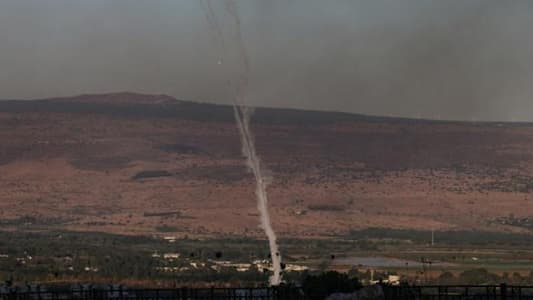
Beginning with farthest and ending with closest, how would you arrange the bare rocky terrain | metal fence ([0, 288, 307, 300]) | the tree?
the bare rocky terrain
the tree
metal fence ([0, 288, 307, 300])

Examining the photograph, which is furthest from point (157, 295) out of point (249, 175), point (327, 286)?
point (249, 175)

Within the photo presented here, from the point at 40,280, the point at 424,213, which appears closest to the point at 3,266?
the point at 40,280

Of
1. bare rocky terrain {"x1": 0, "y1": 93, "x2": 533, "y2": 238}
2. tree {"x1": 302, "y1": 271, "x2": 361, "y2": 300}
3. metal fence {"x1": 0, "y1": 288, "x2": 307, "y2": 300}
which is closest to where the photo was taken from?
metal fence {"x1": 0, "y1": 288, "x2": 307, "y2": 300}

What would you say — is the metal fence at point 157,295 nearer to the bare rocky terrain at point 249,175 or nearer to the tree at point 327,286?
the tree at point 327,286

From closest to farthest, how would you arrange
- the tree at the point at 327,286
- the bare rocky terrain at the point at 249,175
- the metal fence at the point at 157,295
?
the metal fence at the point at 157,295 < the tree at the point at 327,286 < the bare rocky terrain at the point at 249,175

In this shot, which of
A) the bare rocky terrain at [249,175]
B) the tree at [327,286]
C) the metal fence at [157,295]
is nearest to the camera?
the metal fence at [157,295]

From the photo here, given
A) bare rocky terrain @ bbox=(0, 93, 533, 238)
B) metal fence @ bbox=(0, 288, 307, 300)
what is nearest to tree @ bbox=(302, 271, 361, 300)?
metal fence @ bbox=(0, 288, 307, 300)

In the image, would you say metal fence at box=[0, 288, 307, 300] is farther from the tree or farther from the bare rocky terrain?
the bare rocky terrain

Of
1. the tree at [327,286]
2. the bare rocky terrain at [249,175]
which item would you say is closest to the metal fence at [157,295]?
the tree at [327,286]

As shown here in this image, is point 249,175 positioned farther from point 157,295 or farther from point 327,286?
point 157,295
